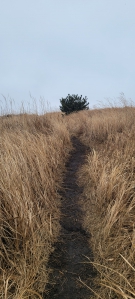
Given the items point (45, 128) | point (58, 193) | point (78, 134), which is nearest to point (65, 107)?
point (78, 134)

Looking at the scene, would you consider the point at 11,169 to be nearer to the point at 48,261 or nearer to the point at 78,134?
the point at 48,261

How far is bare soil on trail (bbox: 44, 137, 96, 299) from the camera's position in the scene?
1.49 m

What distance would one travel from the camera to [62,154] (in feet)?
14.0

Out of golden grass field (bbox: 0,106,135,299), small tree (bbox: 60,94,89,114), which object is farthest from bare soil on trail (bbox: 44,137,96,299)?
small tree (bbox: 60,94,89,114)

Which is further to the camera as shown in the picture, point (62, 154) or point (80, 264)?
point (62, 154)

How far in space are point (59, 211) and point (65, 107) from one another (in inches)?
529

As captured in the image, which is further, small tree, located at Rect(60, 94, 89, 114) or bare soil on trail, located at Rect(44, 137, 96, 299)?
small tree, located at Rect(60, 94, 89, 114)

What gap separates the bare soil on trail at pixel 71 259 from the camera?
4.90ft

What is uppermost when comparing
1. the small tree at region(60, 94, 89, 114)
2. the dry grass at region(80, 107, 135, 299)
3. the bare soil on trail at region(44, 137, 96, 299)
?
the small tree at region(60, 94, 89, 114)

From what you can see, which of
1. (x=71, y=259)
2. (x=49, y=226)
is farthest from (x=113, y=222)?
(x=49, y=226)

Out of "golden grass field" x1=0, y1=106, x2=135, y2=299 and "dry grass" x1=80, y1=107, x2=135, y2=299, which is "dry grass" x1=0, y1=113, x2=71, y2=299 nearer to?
"golden grass field" x1=0, y1=106, x2=135, y2=299

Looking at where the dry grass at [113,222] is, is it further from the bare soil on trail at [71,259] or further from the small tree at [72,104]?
the small tree at [72,104]

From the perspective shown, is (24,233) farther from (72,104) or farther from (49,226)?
(72,104)

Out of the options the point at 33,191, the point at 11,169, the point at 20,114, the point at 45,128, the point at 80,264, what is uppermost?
the point at 20,114
